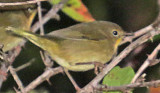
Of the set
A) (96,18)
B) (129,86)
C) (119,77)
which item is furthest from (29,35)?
(96,18)

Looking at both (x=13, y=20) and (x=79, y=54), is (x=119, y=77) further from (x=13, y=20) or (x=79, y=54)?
(x=13, y=20)

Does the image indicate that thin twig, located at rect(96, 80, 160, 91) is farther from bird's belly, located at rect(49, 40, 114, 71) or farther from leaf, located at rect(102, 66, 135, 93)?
bird's belly, located at rect(49, 40, 114, 71)

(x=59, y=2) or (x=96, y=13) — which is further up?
(x=59, y=2)

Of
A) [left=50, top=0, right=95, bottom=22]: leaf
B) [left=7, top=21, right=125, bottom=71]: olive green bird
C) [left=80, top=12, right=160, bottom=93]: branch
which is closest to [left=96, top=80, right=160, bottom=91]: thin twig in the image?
[left=80, top=12, right=160, bottom=93]: branch

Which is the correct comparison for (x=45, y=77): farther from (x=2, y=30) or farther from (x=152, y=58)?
(x=152, y=58)

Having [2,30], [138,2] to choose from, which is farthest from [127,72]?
[138,2]

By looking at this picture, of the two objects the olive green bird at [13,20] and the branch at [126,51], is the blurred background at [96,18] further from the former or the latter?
the branch at [126,51]

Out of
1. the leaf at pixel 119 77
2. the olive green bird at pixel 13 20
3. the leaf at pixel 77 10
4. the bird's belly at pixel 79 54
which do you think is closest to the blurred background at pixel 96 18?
the olive green bird at pixel 13 20
